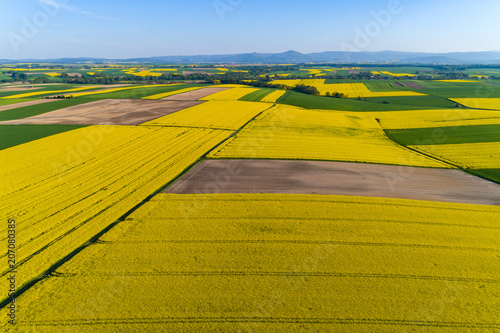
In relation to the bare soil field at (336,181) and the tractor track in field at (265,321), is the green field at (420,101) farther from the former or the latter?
the tractor track in field at (265,321)

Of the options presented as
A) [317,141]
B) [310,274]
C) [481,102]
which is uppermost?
[481,102]

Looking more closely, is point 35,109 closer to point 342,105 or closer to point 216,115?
point 216,115

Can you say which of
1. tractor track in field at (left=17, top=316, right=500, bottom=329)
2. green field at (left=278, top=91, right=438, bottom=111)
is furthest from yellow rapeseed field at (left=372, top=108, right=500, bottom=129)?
tractor track in field at (left=17, top=316, right=500, bottom=329)

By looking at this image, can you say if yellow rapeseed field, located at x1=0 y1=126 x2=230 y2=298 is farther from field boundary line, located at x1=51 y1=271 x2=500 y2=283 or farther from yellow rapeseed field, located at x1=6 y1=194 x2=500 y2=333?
field boundary line, located at x1=51 y1=271 x2=500 y2=283

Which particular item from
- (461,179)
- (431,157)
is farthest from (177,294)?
(431,157)

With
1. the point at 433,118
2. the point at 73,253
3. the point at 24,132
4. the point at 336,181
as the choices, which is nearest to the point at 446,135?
the point at 433,118

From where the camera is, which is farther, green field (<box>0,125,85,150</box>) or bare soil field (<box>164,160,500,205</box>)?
green field (<box>0,125,85,150</box>)
